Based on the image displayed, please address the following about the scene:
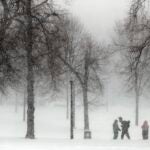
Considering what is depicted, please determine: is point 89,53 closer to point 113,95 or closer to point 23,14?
point 23,14

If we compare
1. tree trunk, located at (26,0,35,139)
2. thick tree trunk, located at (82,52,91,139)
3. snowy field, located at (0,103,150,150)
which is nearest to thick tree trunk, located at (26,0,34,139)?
tree trunk, located at (26,0,35,139)

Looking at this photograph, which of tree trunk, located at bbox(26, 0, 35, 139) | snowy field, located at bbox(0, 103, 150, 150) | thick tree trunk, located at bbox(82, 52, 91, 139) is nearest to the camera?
snowy field, located at bbox(0, 103, 150, 150)

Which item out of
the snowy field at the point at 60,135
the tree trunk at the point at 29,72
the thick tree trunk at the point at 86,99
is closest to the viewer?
the snowy field at the point at 60,135

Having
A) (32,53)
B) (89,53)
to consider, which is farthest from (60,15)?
(89,53)

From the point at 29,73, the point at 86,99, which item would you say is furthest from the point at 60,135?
the point at 29,73

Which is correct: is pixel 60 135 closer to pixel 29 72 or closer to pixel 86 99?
pixel 86 99

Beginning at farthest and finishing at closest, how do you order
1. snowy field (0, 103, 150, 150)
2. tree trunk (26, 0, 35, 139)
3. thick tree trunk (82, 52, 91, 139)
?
thick tree trunk (82, 52, 91, 139), tree trunk (26, 0, 35, 139), snowy field (0, 103, 150, 150)

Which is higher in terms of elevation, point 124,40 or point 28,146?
point 124,40

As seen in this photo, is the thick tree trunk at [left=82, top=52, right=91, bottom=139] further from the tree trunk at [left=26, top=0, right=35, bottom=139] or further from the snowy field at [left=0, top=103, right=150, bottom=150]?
the tree trunk at [left=26, top=0, right=35, bottom=139]

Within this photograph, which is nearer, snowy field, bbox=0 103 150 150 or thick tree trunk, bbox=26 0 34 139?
snowy field, bbox=0 103 150 150

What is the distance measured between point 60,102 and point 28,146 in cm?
6799

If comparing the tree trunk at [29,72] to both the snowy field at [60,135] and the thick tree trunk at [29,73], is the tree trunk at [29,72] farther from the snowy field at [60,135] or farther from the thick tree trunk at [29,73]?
the snowy field at [60,135]

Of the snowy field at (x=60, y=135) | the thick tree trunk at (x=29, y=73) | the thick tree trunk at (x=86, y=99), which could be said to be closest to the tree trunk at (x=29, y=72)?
the thick tree trunk at (x=29, y=73)

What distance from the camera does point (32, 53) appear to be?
1132 inches
